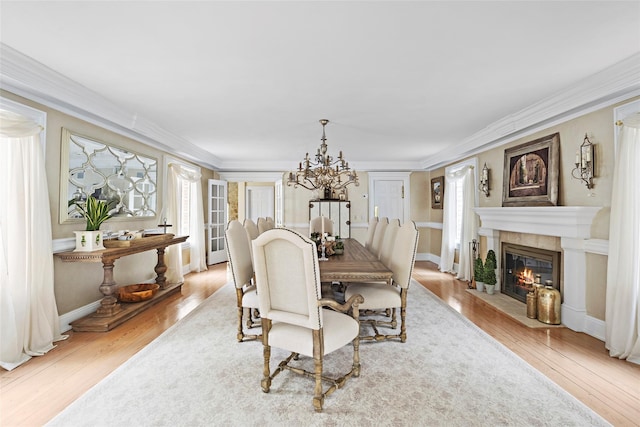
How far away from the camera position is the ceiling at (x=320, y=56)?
180 cm

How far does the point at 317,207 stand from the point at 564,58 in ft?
18.0

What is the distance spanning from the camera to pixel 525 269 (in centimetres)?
403

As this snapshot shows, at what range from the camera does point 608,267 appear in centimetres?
269

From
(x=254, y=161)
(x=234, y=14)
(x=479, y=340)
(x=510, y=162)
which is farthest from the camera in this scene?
(x=254, y=161)

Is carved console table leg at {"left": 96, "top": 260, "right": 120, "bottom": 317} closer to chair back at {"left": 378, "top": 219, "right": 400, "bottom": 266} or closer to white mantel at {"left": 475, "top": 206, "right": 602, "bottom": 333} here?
chair back at {"left": 378, "top": 219, "right": 400, "bottom": 266}

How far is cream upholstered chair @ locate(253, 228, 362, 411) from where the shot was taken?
1.81 m

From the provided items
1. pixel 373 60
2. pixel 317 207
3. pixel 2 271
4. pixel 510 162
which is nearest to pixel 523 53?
pixel 373 60

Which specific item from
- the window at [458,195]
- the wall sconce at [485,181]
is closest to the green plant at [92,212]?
the wall sconce at [485,181]

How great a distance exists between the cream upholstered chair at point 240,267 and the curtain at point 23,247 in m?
1.62

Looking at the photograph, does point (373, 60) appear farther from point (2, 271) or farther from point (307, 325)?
point (2, 271)

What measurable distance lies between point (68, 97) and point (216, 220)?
4.34 meters

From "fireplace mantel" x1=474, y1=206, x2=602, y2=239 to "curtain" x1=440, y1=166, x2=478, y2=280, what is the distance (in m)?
0.52

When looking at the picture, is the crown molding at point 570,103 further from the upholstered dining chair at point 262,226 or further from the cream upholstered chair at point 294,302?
the upholstered dining chair at point 262,226

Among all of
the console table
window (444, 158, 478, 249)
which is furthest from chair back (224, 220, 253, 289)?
window (444, 158, 478, 249)
